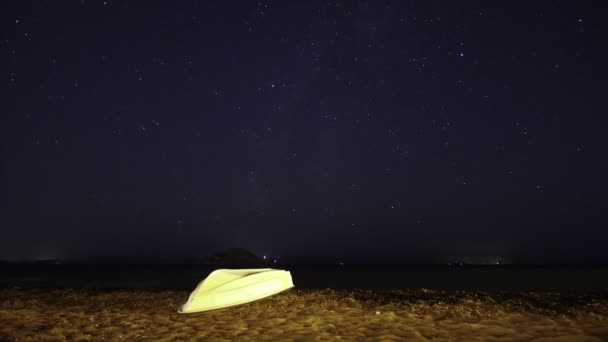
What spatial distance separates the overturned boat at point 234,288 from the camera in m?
9.89

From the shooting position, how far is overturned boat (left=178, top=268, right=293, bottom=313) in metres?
9.89

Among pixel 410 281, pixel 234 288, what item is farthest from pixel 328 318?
pixel 410 281

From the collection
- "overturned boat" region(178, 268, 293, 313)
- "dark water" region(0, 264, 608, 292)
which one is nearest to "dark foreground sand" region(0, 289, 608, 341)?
"overturned boat" region(178, 268, 293, 313)

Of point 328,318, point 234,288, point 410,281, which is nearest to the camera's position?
point 328,318

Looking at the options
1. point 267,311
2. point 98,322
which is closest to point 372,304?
point 267,311

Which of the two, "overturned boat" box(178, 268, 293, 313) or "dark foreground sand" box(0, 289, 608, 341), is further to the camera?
"overturned boat" box(178, 268, 293, 313)

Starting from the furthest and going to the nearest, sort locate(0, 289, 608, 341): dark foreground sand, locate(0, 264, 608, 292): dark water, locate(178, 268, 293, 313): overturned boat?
locate(0, 264, 608, 292): dark water, locate(178, 268, 293, 313): overturned boat, locate(0, 289, 608, 341): dark foreground sand

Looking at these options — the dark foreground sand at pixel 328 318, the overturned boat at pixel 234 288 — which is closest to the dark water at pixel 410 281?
the dark foreground sand at pixel 328 318

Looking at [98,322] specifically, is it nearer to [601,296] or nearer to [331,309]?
[331,309]

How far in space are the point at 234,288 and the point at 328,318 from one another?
2.85m

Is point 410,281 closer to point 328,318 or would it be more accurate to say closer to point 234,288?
point 234,288

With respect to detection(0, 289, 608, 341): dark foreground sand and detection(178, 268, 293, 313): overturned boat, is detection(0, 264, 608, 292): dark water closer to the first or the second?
detection(0, 289, 608, 341): dark foreground sand

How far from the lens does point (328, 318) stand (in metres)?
8.72

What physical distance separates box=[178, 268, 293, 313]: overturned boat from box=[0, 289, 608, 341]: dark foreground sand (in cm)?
28
